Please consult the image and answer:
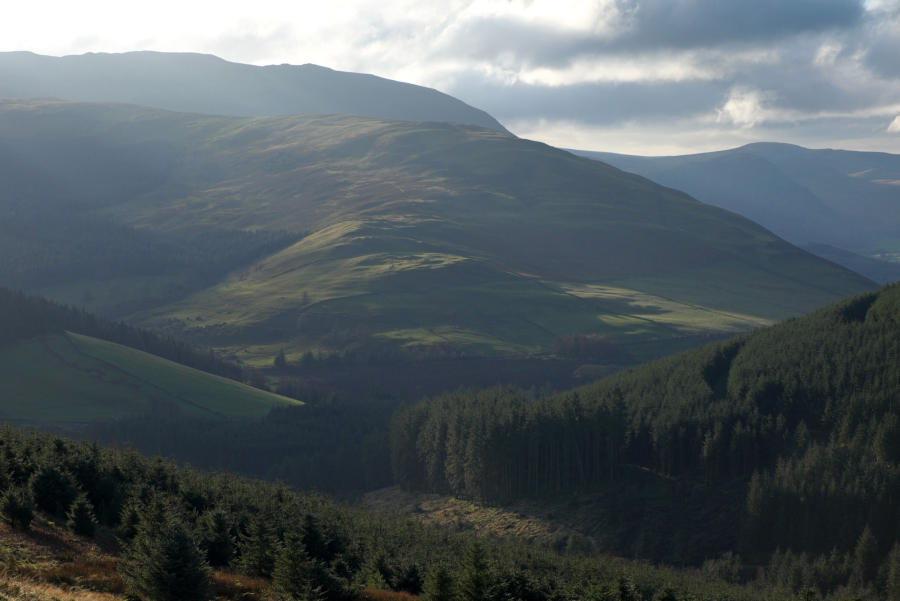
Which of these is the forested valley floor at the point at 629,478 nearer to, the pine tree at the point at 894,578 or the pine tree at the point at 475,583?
the pine tree at the point at 894,578

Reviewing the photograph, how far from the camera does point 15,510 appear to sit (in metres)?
44.5

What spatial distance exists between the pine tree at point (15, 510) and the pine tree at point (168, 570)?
Answer: 9734 millimetres

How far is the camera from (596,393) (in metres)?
154

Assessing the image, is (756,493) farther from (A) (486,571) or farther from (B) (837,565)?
(A) (486,571)

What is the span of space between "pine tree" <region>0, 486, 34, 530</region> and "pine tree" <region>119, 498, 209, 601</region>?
9734 mm

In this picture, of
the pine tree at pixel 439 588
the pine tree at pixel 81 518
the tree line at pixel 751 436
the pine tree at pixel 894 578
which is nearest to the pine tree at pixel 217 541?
the pine tree at pixel 81 518

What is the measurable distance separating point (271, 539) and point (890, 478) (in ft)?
284

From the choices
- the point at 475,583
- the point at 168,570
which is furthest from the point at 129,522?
the point at 475,583

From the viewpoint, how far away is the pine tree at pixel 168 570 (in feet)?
119

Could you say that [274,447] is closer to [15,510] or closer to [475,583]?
[15,510]

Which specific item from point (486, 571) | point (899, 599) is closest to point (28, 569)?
point (486, 571)

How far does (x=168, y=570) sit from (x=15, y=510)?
1436cm

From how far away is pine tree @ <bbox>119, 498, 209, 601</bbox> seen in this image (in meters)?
36.4

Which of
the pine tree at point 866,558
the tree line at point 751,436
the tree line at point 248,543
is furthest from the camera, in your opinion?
the tree line at point 751,436
